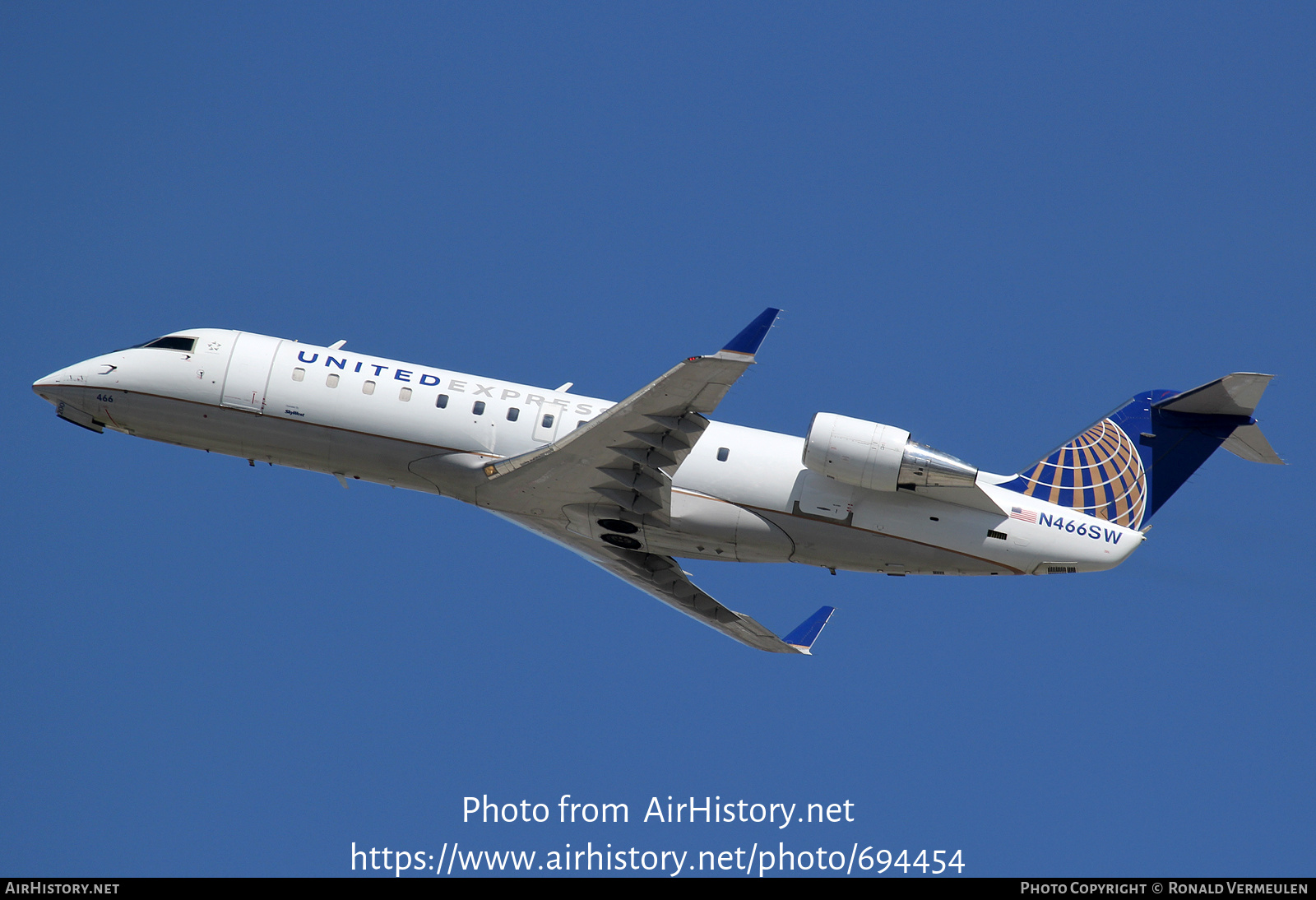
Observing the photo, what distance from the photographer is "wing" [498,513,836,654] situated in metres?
27.1

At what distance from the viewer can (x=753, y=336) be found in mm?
20578

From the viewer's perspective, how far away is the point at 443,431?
24828 millimetres

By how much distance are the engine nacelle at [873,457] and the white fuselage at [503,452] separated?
2.11 ft

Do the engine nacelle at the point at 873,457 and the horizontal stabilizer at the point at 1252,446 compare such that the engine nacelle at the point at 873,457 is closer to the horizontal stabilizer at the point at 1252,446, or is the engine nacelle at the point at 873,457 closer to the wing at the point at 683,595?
the wing at the point at 683,595

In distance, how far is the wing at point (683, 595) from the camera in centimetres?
2714

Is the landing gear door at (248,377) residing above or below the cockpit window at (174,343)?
below

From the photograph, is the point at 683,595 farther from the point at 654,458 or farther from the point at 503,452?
the point at 503,452

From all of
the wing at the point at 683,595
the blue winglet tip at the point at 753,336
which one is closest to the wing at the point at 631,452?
the blue winglet tip at the point at 753,336

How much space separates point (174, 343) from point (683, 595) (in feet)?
40.6

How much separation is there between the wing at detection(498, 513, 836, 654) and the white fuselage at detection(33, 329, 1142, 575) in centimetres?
147

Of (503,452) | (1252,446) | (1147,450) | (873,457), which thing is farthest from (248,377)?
(1252,446)

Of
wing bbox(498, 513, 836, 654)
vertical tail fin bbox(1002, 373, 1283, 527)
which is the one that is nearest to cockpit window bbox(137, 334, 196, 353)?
wing bbox(498, 513, 836, 654)

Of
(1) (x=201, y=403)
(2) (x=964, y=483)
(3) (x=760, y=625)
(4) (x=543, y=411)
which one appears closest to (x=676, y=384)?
(4) (x=543, y=411)
